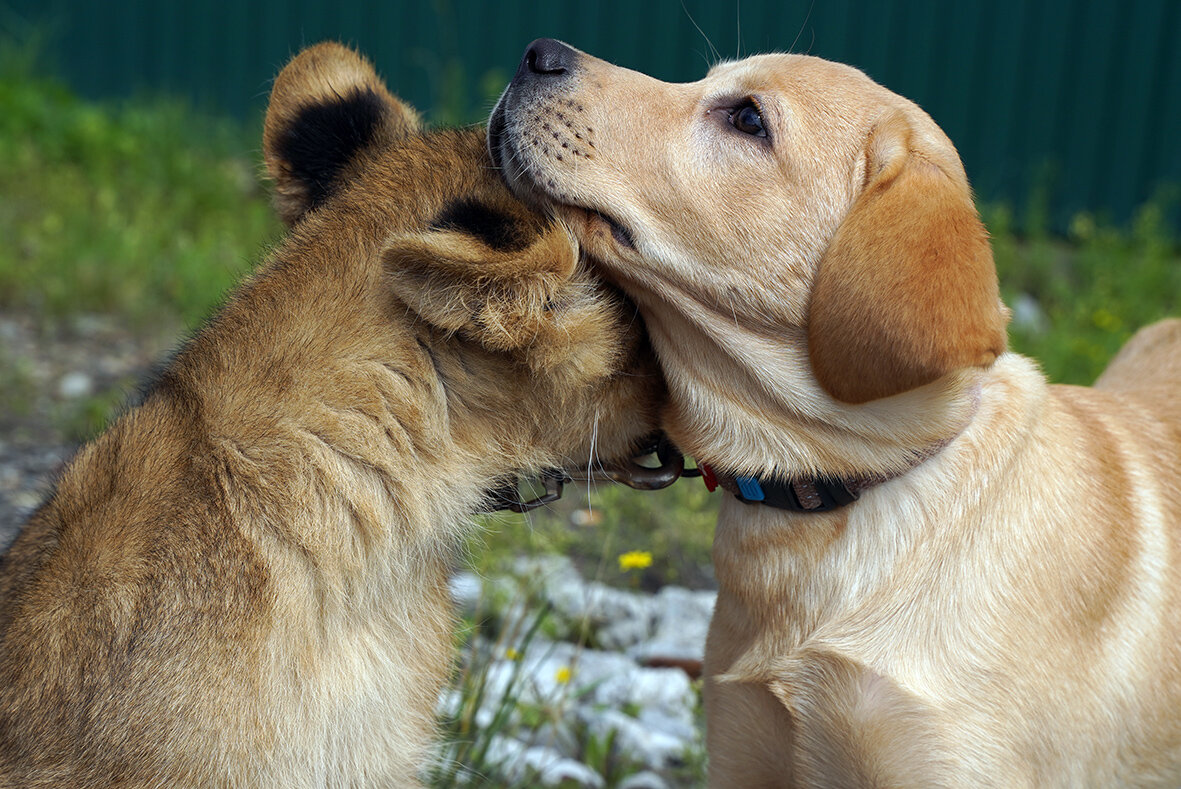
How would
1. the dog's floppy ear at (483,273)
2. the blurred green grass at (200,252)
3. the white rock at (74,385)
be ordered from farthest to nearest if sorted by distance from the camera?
the white rock at (74,385)
the blurred green grass at (200,252)
the dog's floppy ear at (483,273)

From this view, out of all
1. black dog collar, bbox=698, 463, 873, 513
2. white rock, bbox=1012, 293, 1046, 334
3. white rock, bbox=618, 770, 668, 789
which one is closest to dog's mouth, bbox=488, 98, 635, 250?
black dog collar, bbox=698, 463, 873, 513

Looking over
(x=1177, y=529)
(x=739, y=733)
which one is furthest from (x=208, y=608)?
(x=1177, y=529)

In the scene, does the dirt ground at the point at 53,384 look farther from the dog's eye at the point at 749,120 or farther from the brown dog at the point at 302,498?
the dog's eye at the point at 749,120

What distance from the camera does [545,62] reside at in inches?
109

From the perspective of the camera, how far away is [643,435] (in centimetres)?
269

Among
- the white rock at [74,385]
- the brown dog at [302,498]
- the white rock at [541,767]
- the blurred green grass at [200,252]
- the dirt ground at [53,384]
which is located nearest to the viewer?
the brown dog at [302,498]

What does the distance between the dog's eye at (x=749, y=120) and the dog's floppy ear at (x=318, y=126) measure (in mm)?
799

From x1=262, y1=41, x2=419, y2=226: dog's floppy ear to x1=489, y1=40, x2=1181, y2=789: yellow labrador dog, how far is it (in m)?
0.34

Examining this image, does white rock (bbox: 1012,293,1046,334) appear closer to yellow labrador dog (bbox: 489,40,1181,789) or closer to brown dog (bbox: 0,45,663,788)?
yellow labrador dog (bbox: 489,40,1181,789)

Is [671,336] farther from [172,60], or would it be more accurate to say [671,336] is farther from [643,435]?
[172,60]

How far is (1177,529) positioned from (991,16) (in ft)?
22.1

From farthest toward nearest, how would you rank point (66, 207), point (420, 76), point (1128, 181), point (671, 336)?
point (420, 76) < point (1128, 181) < point (66, 207) < point (671, 336)

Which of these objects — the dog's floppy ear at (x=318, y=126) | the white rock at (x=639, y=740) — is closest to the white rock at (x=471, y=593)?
the white rock at (x=639, y=740)

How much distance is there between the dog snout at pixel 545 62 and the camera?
275cm
